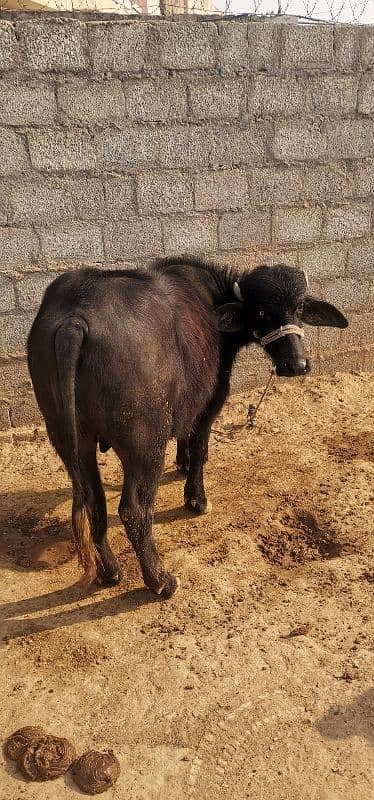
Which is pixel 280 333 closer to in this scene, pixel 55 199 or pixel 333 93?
pixel 55 199

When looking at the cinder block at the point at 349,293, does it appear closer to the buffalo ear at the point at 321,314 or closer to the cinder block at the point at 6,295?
the buffalo ear at the point at 321,314

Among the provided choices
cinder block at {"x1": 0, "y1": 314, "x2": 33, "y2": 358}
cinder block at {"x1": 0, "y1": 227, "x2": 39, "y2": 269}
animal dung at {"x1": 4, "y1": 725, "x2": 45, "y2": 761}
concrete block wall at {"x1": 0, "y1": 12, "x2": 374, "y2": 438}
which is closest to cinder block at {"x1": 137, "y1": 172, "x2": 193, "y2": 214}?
concrete block wall at {"x1": 0, "y1": 12, "x2": 374, "y2": 438}

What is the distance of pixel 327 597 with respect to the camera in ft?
10.6

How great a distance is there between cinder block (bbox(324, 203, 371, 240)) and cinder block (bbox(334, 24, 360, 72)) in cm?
103

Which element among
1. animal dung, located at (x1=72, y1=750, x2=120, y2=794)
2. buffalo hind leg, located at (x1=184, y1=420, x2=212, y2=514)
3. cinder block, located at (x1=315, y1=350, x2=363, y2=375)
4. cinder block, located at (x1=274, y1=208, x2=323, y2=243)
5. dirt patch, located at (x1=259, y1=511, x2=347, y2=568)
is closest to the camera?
animal dung, located at (x1=72, y1=750, x2=120, y2=794)

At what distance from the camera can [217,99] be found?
4.58 metres

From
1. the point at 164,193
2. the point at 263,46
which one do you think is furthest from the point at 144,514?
the point at 263,46

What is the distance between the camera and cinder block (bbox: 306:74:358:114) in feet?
15.8

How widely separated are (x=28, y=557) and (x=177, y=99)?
127 inches

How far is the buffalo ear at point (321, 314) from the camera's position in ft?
13.2

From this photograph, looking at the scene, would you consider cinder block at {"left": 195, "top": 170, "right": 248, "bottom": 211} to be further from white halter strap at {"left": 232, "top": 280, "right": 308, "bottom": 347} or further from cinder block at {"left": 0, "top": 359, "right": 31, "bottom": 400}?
cinder block at {"left": 0, "top": 359, "right": 31, "bottom": 400}

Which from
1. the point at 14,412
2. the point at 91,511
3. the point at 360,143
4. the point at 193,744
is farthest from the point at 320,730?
the point at 360,143

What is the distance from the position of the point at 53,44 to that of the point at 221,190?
4.95 feet

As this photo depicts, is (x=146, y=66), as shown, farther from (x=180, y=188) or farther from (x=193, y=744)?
(x=193, y=744)
